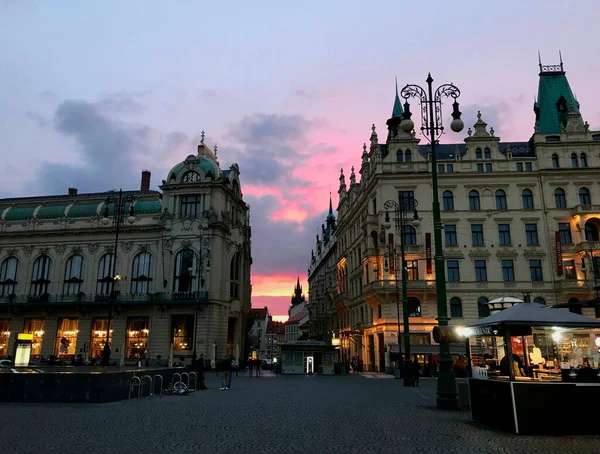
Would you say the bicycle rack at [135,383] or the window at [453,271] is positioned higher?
the window at [453,271]

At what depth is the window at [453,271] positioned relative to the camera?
4750 centimetres

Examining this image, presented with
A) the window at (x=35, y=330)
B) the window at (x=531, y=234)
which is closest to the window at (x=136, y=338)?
the window at (x=35, y=330)

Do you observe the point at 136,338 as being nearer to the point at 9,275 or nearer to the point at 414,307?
the point at 9,275

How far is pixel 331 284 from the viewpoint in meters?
83.1

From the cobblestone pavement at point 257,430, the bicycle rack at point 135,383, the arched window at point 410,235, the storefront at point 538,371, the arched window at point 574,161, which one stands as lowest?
the cobblestone pavement at point 257,430

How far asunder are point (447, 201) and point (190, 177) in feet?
98.3

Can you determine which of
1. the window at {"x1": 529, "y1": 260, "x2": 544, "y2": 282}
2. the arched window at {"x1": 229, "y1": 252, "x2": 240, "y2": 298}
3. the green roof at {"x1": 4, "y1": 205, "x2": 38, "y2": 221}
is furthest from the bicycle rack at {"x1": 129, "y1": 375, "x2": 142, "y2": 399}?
the green roof at {"x1": 4, "y1": 205, "x2": 38, "y2": 221}

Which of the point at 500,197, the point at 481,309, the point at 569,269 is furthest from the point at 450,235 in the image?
the point at 569,269

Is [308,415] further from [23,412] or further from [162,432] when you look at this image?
[23,412]

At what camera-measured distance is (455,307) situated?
47000mm

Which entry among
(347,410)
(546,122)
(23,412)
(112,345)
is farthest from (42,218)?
(546,122)

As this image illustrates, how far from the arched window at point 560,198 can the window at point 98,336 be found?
5046 cm

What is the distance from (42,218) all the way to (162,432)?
5757 centimetres

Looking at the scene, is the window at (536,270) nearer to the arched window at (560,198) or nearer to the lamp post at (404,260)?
the arched window at (560,198)
